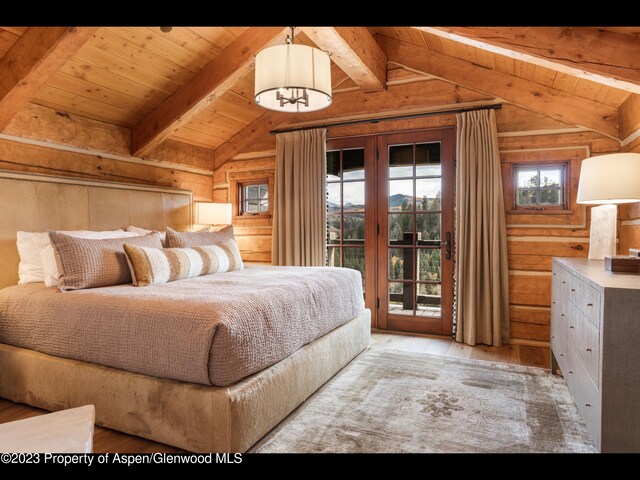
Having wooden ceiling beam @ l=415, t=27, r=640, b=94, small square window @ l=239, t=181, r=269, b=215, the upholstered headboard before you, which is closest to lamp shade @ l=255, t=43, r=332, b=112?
wooden ceiling beam @ l=415, t=27, r=640, b=94

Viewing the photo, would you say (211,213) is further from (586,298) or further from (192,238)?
(586,298)

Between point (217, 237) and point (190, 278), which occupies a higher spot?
point (217, 237)

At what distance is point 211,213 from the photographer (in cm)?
454

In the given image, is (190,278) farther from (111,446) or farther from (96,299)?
(111,446)

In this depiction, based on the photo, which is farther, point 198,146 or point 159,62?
point 198,146

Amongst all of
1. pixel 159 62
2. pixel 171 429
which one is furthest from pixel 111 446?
pixel 159 62

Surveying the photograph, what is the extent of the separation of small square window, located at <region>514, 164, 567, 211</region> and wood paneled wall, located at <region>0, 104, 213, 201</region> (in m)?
3.39

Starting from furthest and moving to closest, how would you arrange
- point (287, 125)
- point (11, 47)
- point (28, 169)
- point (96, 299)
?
point (287, 125)
point (28, 169)
point (11, 47)
point (96, 299)

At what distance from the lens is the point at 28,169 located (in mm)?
3199

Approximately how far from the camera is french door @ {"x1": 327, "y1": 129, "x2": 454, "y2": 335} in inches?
154

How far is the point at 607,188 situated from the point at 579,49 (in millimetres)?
820
